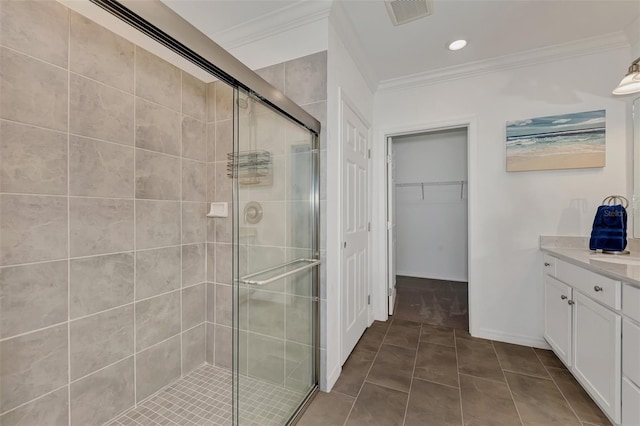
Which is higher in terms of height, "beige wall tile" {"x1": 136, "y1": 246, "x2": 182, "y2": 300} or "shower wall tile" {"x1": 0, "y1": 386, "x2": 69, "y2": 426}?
"beige wall tile" {"x1": 136, "y1": 246, "x2": 182, "y2": 300}

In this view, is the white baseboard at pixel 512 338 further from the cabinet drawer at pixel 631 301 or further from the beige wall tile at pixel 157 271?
the beige wall tile at pixel 157 271

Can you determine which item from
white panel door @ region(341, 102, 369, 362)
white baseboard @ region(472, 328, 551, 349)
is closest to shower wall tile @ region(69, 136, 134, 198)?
white panel door @ region(341, 102, 369, 362)

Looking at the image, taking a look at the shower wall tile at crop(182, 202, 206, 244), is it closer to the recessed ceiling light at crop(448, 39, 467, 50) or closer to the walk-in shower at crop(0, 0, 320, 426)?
the walk-in shower at crop(0, 0, 320, 426)

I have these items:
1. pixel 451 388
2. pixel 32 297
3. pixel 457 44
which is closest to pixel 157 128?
pixel 32 297

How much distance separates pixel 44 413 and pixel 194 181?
1.53 metres

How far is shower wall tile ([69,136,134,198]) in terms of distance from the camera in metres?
1.41

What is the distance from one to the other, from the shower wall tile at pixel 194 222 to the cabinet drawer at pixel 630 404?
2704 millimetres

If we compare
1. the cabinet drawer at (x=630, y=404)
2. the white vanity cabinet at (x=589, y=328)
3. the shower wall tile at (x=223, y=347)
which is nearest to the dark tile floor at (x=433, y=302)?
the white vanity cabinet at (x=589, y=328)

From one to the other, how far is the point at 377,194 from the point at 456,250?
8.07 ft

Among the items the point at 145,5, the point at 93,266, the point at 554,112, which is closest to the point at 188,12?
the point at 145,5

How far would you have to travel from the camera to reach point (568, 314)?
5.87 feet

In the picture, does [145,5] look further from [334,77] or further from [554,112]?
[554,112]

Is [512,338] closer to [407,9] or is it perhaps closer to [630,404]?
[630,404]

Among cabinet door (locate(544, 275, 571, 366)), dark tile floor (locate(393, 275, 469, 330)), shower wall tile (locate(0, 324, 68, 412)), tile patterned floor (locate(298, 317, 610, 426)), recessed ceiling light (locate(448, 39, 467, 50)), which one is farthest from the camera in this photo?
dark tile floor (locate(393, 275, 469, 330))
